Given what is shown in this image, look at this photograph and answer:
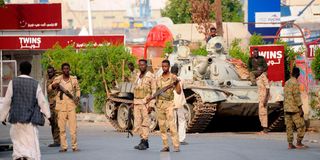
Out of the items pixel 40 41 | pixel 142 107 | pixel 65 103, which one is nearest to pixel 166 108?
pixel 142 107

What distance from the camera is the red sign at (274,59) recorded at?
31.6m

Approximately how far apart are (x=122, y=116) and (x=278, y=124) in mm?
4436

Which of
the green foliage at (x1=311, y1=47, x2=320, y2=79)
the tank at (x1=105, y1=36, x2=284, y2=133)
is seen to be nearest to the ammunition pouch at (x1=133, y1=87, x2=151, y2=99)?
the tank at (x1=105, y1=36, x2=284, y2=133)

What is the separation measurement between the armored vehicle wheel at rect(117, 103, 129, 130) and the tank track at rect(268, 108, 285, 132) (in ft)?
13.0

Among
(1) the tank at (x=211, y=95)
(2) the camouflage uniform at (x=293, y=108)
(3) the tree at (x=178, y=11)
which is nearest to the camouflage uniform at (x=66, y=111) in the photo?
(2) the camouflage uniform at (x=293, y=108)

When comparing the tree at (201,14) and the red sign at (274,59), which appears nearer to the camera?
the red sign at (274,59)

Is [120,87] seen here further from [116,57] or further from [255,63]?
[116,57]

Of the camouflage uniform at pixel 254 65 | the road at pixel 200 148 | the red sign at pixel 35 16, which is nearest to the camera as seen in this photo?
the road at pixel 200 148

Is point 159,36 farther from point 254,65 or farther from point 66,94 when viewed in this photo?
point 66,94

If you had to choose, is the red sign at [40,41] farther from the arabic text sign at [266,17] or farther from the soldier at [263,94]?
the soldier at [263,94]

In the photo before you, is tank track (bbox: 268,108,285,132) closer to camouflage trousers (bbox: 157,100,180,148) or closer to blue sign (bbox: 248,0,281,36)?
camouflage trousers (bbox: 157,100,180,148)

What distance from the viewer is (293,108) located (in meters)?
20.8

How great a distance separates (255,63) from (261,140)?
4.24m

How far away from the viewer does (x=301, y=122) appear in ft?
68.2
